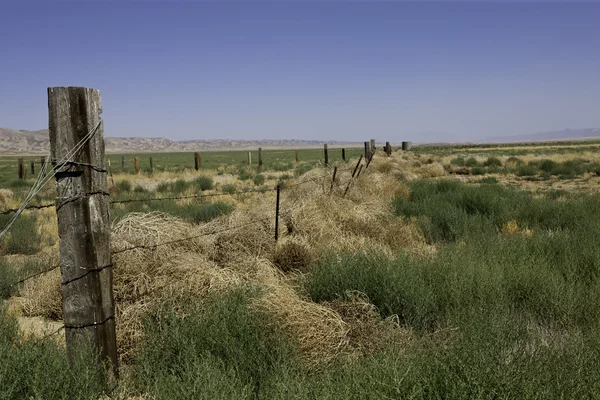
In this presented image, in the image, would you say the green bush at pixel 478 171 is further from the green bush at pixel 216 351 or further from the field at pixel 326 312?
the green bush at pixel 216 351

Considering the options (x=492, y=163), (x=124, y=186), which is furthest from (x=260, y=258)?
(x=492, y=163)

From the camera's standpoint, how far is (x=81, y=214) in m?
4.11

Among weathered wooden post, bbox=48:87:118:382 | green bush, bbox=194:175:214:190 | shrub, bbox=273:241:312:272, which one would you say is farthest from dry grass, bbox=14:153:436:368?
green bush, bbox=194:175:214:190

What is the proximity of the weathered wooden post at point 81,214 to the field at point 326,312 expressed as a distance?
29 centimetres

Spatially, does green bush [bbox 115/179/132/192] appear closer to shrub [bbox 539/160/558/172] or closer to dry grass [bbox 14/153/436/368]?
dry grass [bbox 14/153/436/368]

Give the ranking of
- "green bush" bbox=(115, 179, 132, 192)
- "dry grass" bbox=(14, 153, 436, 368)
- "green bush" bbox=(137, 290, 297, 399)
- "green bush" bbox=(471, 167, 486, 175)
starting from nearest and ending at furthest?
"green bush" bbox=(137, 290, 297, 399) < "dry grass" bbox=(14, 153, 436, 368) < "green bush" bbox=(115, 179, 132, 192) < "green bush" bbox=(471, 167, 486, 175)

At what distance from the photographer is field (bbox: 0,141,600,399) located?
12.0 ft

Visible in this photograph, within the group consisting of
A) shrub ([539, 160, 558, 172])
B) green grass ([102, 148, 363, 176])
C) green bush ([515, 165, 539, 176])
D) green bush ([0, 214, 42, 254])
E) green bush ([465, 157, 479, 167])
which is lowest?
green bush ([0, 214, 42, 254])

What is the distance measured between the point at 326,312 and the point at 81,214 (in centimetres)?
A: 259

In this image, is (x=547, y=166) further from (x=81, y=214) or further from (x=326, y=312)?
(x=81, y=214)

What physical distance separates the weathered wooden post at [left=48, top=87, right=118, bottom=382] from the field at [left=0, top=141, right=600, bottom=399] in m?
0.29

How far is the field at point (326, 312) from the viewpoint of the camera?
3656 mm

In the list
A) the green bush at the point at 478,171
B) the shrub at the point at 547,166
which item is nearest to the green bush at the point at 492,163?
the shrub at the point at 547,166

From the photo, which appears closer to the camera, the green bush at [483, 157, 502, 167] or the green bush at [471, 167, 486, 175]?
the green bush at [471, 167, 486, 175]
